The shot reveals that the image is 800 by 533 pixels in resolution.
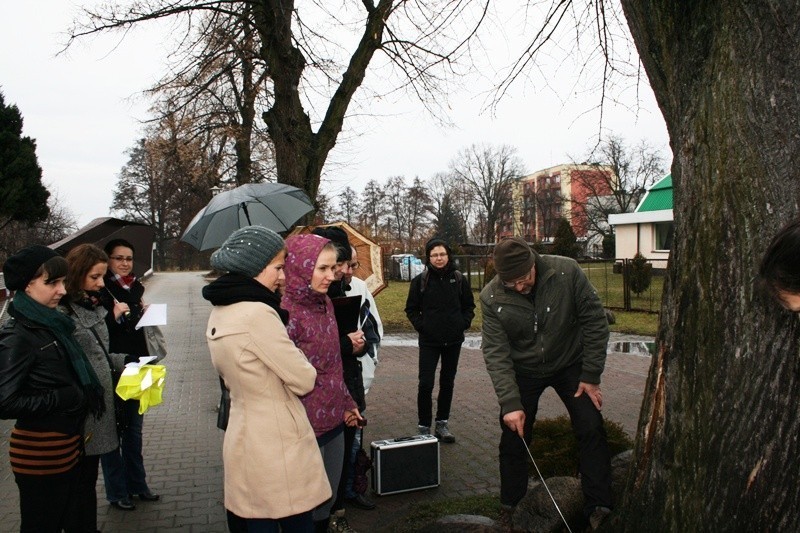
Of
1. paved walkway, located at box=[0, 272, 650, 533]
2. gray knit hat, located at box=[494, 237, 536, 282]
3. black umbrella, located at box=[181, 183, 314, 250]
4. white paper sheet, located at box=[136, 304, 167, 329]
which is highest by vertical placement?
black umbrella, located at box=[181, 183, 314, 250]

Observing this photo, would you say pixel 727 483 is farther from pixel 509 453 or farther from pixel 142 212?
pixel 142 212

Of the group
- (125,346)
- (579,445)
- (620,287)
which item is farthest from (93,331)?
(620,287)

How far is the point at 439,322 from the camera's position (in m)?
6.30

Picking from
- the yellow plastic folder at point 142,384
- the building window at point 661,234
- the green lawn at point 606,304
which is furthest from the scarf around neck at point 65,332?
the building window at point 661,234

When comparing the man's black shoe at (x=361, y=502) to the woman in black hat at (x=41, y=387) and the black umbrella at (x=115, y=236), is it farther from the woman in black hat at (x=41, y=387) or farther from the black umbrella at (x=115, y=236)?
the black umbrella at (x=115, y=236)

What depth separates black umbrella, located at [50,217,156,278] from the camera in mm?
5086

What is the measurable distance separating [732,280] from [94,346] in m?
3.67

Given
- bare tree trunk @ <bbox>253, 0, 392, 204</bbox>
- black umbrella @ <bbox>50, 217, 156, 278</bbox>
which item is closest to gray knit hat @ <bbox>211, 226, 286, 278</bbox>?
black umbrella @ <bbox>50, 217, 156, 278</bbox>

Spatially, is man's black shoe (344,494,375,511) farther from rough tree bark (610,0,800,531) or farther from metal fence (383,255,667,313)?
metal fence (383,255,667,313)

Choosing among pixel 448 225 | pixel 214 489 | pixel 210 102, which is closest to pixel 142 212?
pixel 448 225

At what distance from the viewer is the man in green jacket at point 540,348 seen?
407 centimetres

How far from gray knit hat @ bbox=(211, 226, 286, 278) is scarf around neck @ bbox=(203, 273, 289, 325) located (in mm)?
47

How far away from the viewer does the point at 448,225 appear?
74.9 m

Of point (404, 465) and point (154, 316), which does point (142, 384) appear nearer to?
point (154, 316)
